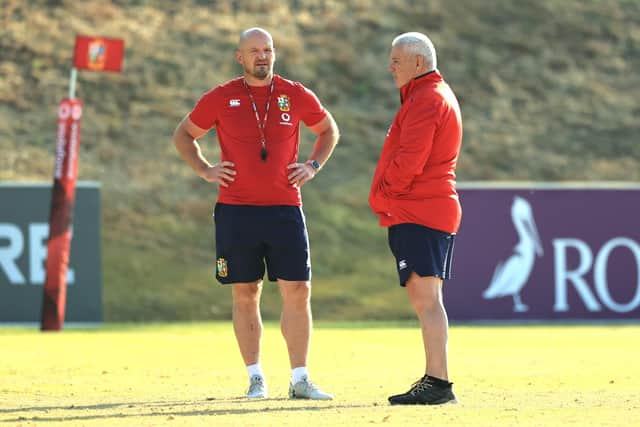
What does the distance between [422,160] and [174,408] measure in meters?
1.97

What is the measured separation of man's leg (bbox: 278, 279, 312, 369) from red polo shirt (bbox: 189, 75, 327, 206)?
1.69 feet

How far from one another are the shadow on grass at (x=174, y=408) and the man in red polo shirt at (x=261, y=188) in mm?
344

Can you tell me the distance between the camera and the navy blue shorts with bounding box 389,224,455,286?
8609 millimetres

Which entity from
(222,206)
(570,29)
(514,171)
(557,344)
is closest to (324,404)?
(222,206)

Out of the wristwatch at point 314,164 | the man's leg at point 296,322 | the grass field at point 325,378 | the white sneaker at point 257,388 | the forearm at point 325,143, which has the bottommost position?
the grass field at point 325,378

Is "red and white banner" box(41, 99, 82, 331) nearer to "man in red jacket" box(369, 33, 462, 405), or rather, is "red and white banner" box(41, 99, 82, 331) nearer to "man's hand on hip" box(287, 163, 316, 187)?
"man's hand on hip" box(287, 163, 316, 187)

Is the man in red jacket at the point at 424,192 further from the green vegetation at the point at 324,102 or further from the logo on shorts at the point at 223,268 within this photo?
the green vegetation at the point at 324,102

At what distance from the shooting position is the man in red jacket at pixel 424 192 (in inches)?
336

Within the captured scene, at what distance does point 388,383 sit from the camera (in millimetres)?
10250

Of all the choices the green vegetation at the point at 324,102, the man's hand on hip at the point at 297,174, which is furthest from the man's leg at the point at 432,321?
the green vegetation at the point at 324,102

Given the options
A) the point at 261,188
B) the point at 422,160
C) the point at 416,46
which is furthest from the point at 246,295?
the point at 416,46

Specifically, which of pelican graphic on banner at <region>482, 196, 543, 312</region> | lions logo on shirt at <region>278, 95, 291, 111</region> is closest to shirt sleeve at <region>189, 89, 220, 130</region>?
lions logo on shirt at <region>278, 95, 291, 111</region>

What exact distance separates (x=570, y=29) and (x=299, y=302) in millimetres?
23983

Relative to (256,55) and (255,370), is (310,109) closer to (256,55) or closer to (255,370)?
(256,55)
